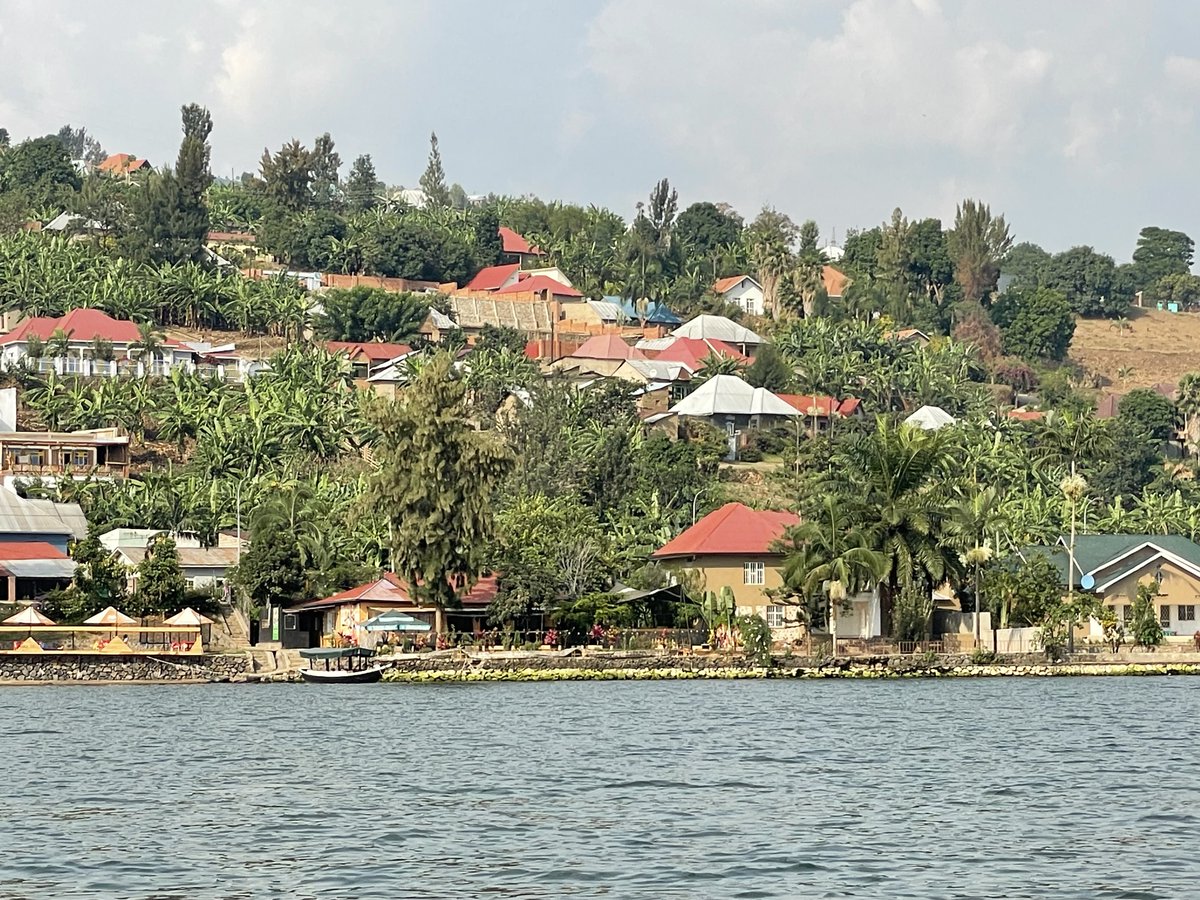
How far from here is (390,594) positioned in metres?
79.4

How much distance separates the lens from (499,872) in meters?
29.2

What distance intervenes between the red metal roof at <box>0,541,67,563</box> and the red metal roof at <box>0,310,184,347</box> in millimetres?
37782

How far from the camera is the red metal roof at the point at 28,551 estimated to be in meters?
88.3

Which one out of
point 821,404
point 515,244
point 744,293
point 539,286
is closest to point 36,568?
point 821,404

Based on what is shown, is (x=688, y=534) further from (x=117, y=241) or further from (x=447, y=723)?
(x=117, y=241)

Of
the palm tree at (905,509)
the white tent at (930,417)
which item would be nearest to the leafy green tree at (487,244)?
the white tent at (930,417)

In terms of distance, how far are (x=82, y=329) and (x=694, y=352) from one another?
147ft

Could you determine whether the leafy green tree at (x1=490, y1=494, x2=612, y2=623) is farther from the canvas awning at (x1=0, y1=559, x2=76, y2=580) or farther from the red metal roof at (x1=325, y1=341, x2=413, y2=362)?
the red metal roof at (x1=325, y1=341, x2=413, y2=362)

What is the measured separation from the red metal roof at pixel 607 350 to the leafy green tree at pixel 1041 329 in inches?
1765

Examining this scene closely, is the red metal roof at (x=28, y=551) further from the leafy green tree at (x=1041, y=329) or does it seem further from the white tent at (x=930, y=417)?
the leafy green tree at (x=1041, y=329)

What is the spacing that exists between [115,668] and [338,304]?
6919 centimetres

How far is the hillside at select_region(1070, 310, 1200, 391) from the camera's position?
7101 inches

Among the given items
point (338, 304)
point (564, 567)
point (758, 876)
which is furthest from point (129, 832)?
point (338, 304)

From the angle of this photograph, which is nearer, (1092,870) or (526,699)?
(1092,870)
